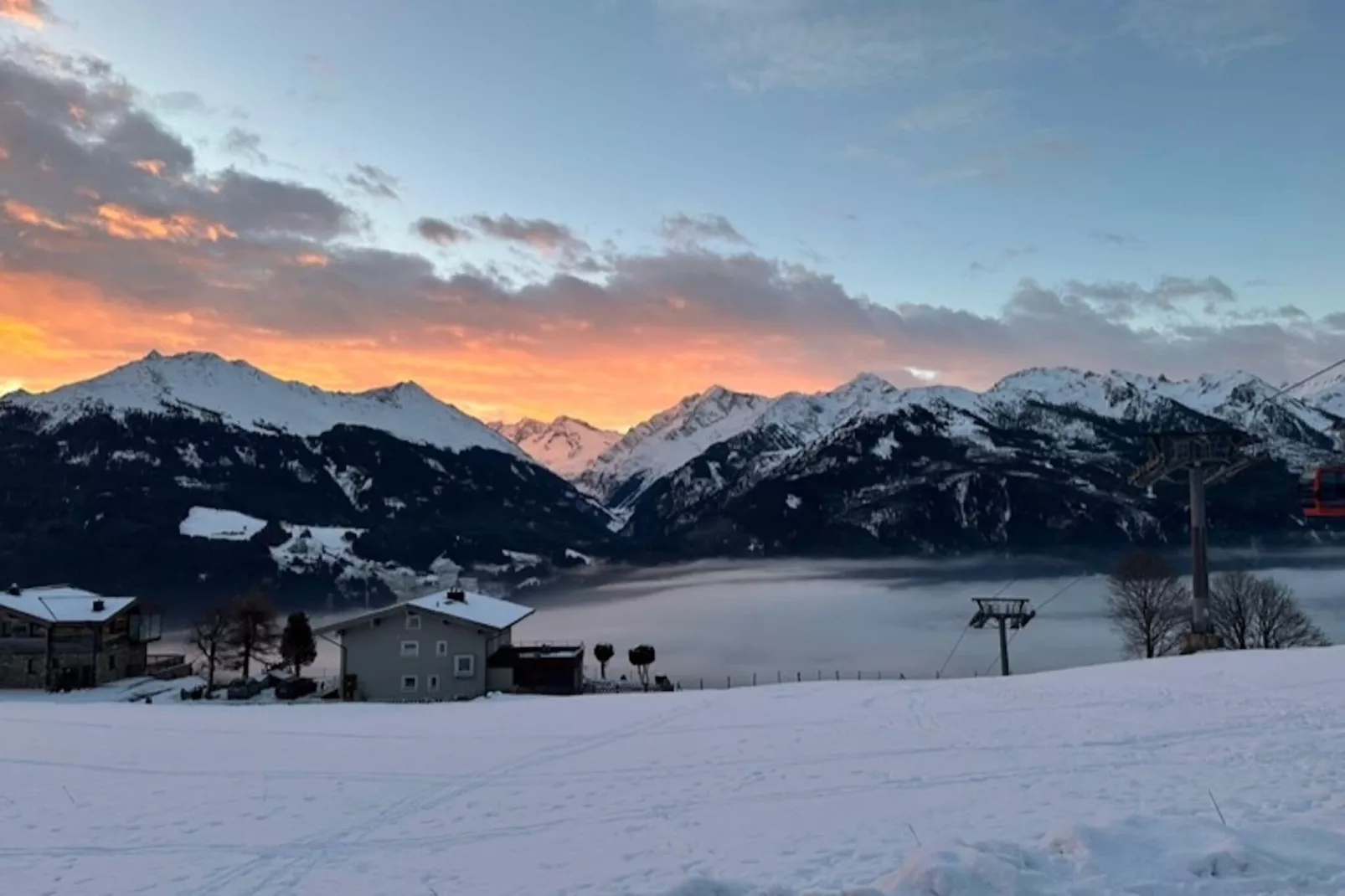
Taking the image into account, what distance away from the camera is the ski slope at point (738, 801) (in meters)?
10.8

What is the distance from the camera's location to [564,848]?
521 inches

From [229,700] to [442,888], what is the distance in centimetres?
5480

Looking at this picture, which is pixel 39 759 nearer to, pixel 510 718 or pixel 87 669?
pixel 510 718

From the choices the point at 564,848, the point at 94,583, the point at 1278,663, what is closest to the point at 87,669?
the point at 564,848

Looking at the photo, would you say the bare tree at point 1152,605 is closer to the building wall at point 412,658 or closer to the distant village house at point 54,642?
the building wall at point 412,658

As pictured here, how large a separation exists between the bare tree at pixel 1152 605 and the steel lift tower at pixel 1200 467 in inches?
912

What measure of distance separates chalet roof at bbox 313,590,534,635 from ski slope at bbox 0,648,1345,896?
30.8 m

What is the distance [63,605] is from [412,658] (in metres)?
28.6

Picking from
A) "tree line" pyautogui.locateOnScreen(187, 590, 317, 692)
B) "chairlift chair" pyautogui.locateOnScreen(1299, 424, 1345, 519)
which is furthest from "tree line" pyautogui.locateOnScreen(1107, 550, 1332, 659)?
"tree line" pyautogui.locateOnScreen(187, 590, 317, 692)

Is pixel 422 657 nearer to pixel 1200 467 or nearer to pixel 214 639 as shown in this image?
pixel 214 639

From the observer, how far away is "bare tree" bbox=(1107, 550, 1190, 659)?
64125 millimetres

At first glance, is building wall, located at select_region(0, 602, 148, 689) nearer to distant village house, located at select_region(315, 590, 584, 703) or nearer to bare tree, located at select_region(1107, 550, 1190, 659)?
distant village house, located at select_region(315, 590, 584, 703)

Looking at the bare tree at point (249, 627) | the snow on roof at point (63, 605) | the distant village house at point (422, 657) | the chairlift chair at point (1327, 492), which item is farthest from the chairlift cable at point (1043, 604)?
the snow on roof at point (63, 605)

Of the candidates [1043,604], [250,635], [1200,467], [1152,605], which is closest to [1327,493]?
[1200,467]
